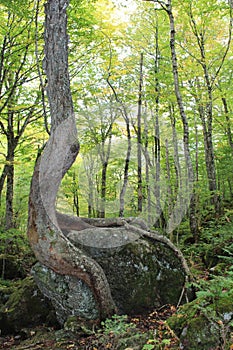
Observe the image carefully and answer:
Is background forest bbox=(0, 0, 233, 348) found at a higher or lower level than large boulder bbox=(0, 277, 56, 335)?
higher

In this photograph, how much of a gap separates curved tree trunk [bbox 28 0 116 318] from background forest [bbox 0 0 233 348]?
3.69m

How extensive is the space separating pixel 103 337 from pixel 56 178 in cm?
244

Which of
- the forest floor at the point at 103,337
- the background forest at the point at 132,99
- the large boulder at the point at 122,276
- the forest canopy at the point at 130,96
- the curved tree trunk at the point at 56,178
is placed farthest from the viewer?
the forest canopy at the point at 130,96

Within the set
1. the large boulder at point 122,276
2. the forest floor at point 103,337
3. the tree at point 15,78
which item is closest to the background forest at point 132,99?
the tree at point 15,78

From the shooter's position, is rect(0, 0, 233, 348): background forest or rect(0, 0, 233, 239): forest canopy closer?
rect(0, 0, 233, 348): background forest

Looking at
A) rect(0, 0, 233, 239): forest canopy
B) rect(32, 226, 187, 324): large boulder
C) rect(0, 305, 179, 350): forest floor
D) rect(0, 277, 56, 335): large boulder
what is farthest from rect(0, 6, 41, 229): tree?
rect(0, 305, 179, 350): forest floor

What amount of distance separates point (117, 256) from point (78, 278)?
0.86 metres

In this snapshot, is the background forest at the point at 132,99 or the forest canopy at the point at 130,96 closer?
the background forest at the point at 132,99

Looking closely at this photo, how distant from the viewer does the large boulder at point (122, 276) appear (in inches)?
195

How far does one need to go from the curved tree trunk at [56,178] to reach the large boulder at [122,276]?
→ 0.92ft

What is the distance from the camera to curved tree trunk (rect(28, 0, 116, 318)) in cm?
470

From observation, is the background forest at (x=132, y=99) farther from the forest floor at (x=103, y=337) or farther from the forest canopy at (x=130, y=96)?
the forest floor at (x=103, y=337)

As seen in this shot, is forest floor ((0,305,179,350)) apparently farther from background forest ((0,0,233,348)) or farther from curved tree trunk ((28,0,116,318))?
background forest ((0,0,233,348))

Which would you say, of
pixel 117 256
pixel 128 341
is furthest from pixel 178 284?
pixel 128 341
